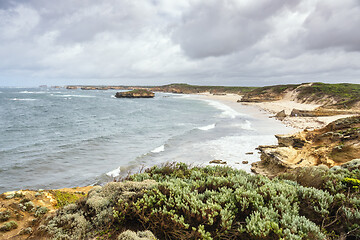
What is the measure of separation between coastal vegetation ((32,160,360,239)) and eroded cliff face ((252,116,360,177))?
499 centimetres

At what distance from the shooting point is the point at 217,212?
371 centimetres

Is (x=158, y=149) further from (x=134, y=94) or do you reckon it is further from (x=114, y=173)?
(x=134, y=94)

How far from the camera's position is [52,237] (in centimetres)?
418

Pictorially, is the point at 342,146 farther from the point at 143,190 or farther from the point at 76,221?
the point at 76,221

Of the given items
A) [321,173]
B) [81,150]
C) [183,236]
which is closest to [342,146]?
[321,173]

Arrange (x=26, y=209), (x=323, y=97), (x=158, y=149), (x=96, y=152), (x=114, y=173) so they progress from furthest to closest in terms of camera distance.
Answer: (x=323, y=97), (x=158, y=149), (x=96, y=152), (x=114, y=173), (x=26, y=209)

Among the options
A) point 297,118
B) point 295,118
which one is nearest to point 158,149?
point 295,118

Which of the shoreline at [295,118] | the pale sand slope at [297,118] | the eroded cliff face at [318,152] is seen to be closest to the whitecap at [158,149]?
the eroded cliff face at [318,152]

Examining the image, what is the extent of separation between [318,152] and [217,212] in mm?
9563

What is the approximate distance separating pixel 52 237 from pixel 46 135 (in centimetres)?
2190

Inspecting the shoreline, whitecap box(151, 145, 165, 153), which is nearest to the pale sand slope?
the shoreline

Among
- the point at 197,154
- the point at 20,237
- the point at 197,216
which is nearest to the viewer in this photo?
the point at 197,216

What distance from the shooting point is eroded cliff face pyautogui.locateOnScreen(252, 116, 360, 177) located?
947cm

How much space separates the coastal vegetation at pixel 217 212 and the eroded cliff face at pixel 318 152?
16.4ft
